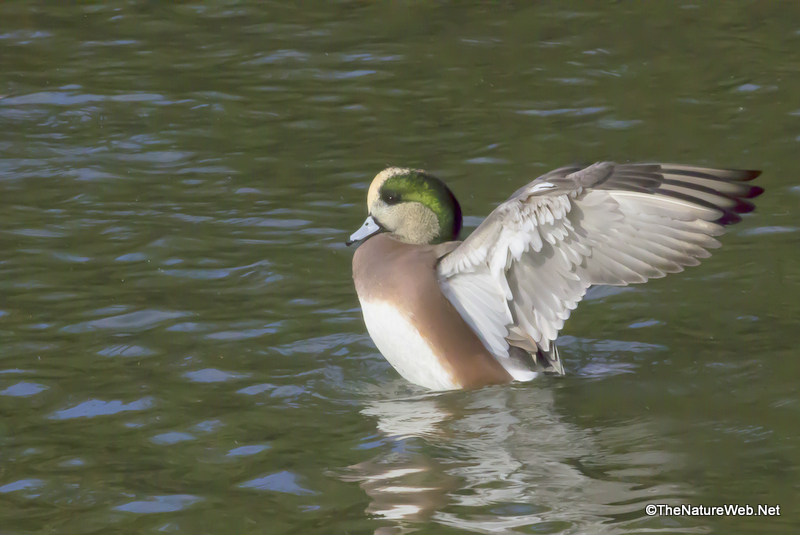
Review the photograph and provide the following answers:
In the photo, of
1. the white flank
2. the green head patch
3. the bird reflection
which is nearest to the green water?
the bird reflection

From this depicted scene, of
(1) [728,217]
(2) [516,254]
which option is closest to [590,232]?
(2) [516,254]

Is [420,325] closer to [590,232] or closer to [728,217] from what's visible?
[590,232]

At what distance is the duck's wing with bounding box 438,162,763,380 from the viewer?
495 centimetres

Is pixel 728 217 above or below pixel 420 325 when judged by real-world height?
above

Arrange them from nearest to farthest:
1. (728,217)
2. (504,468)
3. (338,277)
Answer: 1. (504,468)
2. (728,217)
3. (338,277)

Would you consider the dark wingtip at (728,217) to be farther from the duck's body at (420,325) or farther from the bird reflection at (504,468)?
the duck's body at (420,325)

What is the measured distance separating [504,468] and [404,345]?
1.01m

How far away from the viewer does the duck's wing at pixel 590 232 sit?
4945 mm

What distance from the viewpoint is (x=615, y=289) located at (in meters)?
6.84

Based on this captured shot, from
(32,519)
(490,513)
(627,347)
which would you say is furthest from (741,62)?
(32,519)

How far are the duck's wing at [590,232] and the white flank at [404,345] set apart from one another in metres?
0.33

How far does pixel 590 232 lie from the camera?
5.07 metres

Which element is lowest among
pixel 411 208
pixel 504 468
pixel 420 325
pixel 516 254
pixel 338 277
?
pixel 504 468

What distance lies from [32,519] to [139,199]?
381cm
